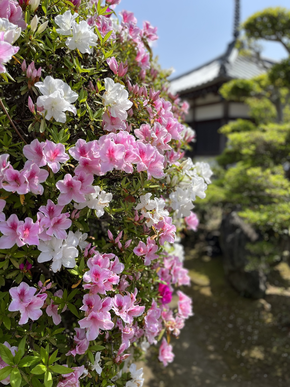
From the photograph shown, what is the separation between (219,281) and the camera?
6938 mm

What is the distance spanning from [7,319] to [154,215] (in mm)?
767

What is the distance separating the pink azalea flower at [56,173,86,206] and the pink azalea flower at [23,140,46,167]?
0.12 m

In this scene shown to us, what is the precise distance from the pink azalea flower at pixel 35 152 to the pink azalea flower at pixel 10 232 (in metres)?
0.24

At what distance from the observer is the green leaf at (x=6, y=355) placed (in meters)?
1.12

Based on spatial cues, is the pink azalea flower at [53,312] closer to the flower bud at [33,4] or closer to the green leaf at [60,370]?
the green leaf at [60,370]

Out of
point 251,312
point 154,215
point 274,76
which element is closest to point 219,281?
point 251,312

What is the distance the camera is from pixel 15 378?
108 cm

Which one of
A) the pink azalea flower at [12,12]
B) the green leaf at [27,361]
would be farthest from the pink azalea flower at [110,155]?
the green leaf at [27,361]

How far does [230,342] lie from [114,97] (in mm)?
4702

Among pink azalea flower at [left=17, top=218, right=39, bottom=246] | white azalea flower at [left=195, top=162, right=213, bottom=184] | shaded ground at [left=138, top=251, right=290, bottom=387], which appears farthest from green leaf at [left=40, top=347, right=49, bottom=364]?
shaded ground at [left=138, top=251, right=290, bottom=387]

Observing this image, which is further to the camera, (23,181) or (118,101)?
(118,101)

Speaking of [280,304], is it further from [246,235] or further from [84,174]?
[84,174]

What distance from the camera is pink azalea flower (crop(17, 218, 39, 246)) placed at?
1.15 meters

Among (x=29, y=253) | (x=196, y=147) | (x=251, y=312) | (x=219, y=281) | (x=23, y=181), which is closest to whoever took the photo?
(x=23, y=181)
